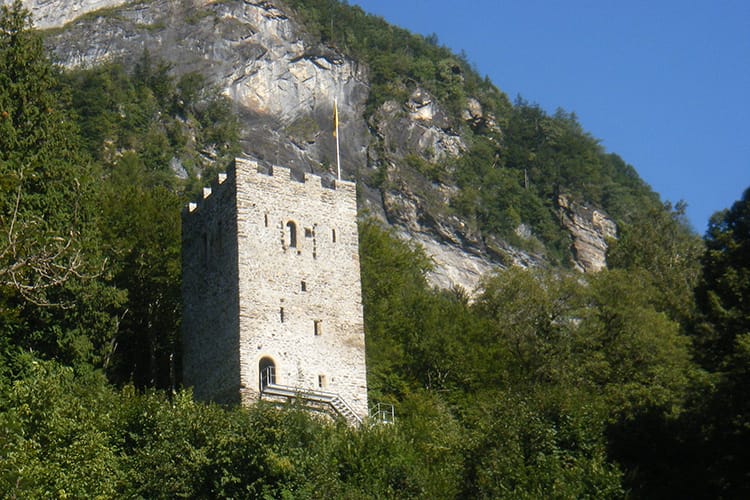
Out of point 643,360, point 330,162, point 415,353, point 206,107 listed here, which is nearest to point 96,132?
point 206,107

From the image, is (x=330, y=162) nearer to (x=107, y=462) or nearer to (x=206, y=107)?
(x=206, y=107)

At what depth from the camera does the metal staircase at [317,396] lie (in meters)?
35.2

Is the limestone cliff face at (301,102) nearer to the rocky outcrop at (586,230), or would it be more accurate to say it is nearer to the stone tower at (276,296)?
the rocky outcrop at (586,230)

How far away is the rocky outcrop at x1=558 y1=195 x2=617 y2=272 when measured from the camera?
99.6 metres

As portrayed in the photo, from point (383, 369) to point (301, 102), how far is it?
5722 cm

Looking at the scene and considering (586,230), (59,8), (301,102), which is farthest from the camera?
(59,8)

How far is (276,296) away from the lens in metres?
36.7

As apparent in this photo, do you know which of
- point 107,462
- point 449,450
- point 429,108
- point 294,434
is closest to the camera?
point 107,462

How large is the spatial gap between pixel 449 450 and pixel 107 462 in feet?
30.8

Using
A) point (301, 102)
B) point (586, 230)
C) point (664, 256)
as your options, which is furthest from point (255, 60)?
point (664, 256)

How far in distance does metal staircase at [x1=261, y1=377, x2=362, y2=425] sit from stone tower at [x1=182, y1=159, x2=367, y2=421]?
0.03m

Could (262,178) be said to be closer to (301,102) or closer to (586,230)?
(301,102)

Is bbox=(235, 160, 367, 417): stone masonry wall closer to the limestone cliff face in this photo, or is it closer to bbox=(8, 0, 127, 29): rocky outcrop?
the limestone cliff face

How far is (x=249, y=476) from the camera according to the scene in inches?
1137
